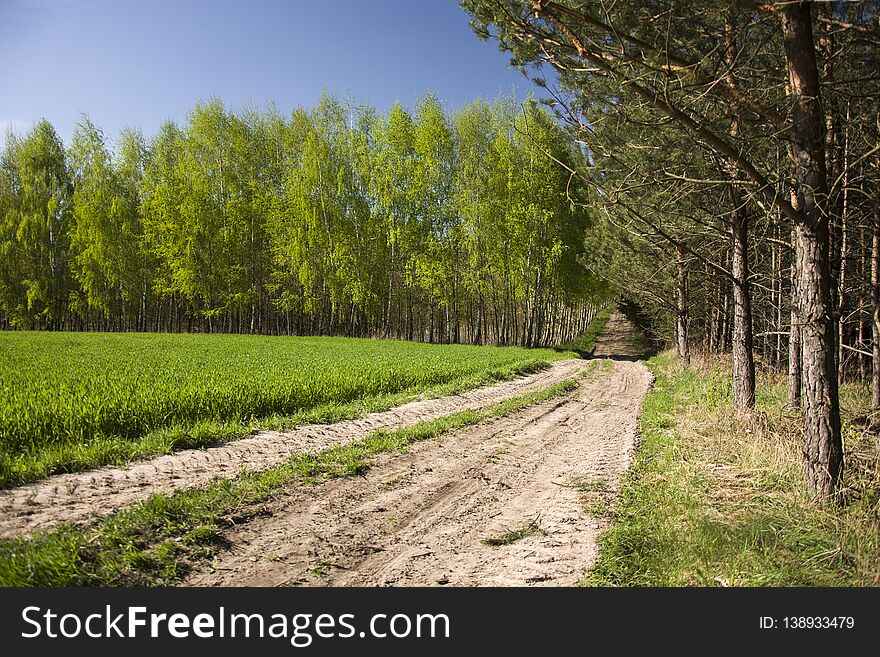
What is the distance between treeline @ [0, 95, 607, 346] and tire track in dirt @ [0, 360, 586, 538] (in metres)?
22.0

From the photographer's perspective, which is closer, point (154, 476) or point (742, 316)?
point (154, 476)

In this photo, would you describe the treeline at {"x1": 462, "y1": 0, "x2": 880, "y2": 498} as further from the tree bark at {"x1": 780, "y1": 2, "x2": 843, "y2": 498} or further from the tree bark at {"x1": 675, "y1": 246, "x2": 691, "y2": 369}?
the tree bark at {"x1": 675, "y1": 246, "x2": 691, "y2": 369}

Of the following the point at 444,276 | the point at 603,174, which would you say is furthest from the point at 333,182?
the point at 603,174

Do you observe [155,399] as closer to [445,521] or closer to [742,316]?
[445,521]

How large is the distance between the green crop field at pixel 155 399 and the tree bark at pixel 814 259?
21.9 feet

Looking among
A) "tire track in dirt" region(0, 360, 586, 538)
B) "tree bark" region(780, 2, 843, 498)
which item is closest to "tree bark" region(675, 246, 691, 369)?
"tire track in dirt" region(0, 360, 586, 538)

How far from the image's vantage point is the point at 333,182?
1308 inches

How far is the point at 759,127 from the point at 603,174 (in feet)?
16.3

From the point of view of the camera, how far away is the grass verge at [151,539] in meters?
3.07

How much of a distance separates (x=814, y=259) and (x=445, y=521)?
13.2 feet

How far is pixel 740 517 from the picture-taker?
4.04 meters

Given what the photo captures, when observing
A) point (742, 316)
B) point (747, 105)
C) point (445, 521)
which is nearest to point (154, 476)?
point (445, 521)

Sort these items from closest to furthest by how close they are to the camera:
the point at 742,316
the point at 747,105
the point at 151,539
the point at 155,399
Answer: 1. the point at 151,539
2. the point at 747,105
3. the point at 155,399
4. the point at 742,316

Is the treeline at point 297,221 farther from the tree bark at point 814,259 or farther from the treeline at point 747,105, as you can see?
the tree bark at point 814,259
